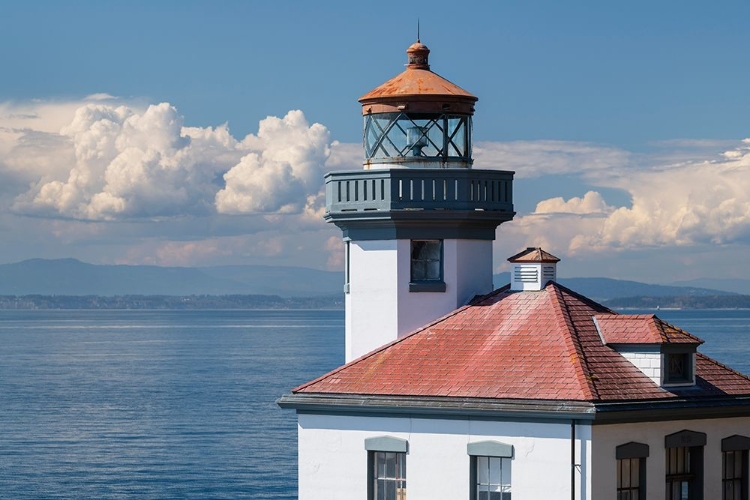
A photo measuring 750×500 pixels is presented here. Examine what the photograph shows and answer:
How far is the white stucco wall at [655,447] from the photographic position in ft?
79.0

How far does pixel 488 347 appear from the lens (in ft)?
87.1

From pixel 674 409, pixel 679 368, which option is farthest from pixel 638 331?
pixel 674 409

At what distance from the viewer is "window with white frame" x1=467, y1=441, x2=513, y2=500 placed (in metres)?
24.8

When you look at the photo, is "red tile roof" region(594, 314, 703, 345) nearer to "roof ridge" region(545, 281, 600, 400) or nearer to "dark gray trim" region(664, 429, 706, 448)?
"roof ridge" region(545, 281, 600, 400)

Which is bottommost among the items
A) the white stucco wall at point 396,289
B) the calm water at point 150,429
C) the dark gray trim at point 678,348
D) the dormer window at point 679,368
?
the calm water at point 150,429

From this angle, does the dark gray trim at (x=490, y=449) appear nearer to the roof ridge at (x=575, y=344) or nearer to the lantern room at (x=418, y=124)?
the roof ridge at (x=575, y=344)

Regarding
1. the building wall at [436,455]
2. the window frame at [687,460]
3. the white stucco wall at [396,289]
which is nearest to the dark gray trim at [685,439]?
the window frame at [687,460]

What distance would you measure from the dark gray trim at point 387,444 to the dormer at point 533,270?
4.22 m

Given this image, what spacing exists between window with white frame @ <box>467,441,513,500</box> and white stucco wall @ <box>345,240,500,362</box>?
454 cm

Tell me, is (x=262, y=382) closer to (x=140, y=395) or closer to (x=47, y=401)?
(x=140, y=395)

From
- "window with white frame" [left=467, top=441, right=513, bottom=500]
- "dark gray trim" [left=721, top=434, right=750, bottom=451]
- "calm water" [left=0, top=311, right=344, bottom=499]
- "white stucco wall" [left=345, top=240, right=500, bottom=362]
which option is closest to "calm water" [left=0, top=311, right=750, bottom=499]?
"calm water" [left=0, top=311, right=344, bottom=499]

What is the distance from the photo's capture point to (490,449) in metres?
24.8

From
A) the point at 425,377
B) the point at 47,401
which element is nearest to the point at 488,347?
the point at 425,377

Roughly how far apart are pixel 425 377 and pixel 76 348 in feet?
554
